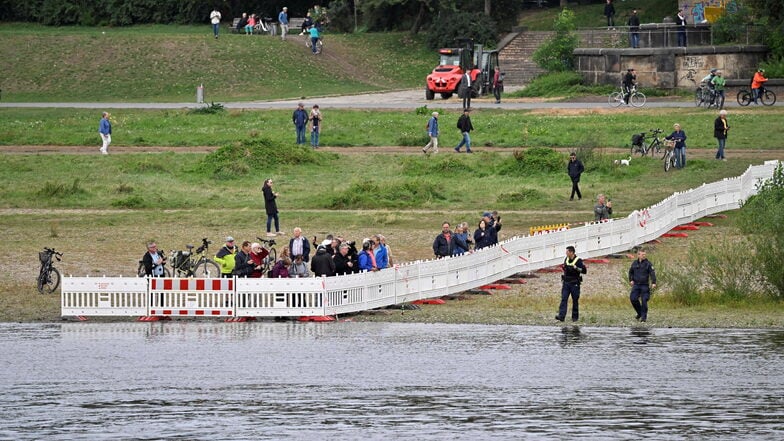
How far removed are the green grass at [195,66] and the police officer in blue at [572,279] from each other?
45155mm

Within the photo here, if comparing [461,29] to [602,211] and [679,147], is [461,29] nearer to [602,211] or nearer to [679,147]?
[679,147]

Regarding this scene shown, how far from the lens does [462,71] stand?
68938 mm

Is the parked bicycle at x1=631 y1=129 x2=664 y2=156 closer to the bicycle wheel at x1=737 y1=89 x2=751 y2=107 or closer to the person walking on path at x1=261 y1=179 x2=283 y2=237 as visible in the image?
the bicycle wheel at x1=737 y1=89 x2=751 y2=107

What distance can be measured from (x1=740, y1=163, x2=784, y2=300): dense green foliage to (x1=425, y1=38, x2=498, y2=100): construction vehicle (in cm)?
3722

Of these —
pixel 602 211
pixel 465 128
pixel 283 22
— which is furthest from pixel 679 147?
pixel 283 22

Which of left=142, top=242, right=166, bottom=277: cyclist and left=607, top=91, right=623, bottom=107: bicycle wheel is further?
left=607, top=91, right=623, bottom=107: bicycle wheel

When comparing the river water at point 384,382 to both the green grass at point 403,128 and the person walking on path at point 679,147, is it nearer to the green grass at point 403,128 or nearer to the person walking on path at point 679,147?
the person walking on path at point 679,147

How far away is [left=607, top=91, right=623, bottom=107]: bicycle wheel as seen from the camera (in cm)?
6091

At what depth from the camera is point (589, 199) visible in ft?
139

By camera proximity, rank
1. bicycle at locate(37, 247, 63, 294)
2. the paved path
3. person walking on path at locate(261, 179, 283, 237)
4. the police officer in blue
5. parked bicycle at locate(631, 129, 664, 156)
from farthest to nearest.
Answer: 1. the paved path
2. parked bicycle at locate(631, 129, 664, 156)
3. person walking on path at locate(261, 179, 283, 237)
4. bicycle at locate(37, 247, 63, 294)
5. the police officer in blue

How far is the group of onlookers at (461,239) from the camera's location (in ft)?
102

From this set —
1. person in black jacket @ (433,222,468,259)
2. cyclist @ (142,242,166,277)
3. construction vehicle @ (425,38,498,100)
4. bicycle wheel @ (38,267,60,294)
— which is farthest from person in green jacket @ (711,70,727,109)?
bicycle wheel @ (38,267,60,294)

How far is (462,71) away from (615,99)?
1009cm

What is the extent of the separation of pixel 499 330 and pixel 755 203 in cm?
817
